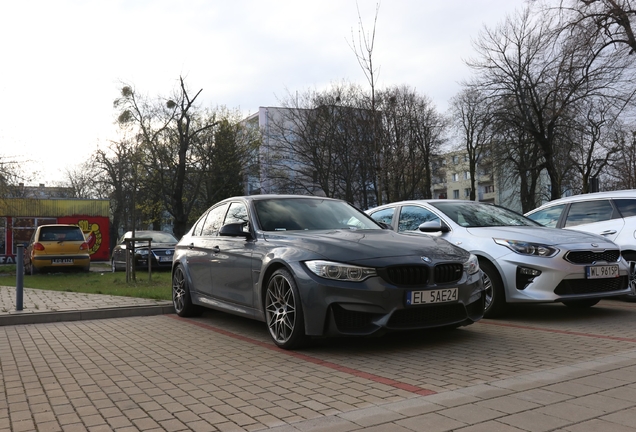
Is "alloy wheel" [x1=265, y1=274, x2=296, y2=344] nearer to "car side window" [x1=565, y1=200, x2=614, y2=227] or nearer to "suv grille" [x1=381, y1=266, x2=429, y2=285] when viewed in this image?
"suv grille" [x1=381, y1=266, x2=429, y2=285]

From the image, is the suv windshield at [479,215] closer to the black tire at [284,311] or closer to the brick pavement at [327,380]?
the brick pavement at [327,380]

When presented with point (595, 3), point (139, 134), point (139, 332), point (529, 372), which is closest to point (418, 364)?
point (529, 372)

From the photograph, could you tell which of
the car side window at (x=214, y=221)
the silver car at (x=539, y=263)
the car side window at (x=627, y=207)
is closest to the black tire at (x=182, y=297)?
the car side window at (x=214, y=221)

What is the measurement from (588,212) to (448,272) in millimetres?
5062

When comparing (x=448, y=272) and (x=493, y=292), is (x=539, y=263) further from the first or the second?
(x=448, y=272)

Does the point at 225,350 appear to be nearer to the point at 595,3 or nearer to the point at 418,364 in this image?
the point at 418,364

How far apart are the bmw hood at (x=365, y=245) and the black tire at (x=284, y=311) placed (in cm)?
37

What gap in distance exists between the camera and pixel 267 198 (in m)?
7.24

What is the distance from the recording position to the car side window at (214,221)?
7.75 meters

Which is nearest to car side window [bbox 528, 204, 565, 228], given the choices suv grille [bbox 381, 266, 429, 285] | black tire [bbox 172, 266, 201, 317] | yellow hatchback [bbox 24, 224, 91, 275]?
suv grille [bbox 381, 266, 429, 285]

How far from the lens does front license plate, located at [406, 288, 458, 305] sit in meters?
5.32

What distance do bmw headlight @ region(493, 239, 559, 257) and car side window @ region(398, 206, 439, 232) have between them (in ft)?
4.42

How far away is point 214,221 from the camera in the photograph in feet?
26.1

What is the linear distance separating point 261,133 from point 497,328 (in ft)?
128
